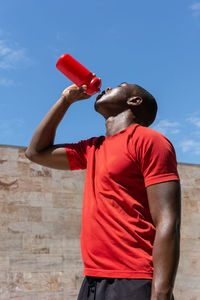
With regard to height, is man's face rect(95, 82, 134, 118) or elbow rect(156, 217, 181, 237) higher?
man's face rect(95, 82, 134, 118)

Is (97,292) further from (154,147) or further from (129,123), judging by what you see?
(129,123)

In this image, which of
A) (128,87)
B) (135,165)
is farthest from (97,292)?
(128,87)

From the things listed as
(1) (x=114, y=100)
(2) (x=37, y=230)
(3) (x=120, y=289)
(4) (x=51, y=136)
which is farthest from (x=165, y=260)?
(2) (x=37, y=230)

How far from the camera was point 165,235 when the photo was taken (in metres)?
1.49

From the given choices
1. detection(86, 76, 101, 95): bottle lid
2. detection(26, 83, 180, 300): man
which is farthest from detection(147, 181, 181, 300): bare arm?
detection(86, 76, 101, 95): bottle lid

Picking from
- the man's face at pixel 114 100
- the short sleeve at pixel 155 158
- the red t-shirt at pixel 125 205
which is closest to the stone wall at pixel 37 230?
the man's face at pixel 114 100

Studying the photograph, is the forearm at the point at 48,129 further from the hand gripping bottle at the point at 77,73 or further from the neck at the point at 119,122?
the neck at the point at 119,122

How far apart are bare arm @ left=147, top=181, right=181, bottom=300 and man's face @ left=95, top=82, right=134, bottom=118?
0.53 m

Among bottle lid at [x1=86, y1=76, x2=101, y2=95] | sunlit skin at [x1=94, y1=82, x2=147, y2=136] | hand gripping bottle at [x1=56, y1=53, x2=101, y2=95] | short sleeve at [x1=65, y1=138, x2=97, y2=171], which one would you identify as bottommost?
short sleeve at [x1=65, y1=138, x2=97, y2=171]

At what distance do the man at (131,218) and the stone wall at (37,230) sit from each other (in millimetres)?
4984

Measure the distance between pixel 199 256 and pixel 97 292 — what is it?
666 centimetres

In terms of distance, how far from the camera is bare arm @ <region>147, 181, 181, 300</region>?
1.45m

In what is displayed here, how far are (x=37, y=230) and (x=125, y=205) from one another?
17.3 feet

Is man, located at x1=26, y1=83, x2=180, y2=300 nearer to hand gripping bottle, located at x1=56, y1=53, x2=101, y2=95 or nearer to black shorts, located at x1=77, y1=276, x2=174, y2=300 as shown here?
black shorts, located at x1=77, y1=276, x2=174, y2=300
